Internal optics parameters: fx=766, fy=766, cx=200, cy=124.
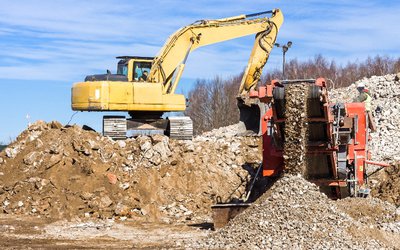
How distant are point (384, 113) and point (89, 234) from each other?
1347 centimetres

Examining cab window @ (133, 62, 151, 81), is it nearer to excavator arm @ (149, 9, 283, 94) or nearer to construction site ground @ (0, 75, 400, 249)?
excavator arm @ (149, 9, 283, 94)

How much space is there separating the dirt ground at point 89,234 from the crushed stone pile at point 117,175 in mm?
720

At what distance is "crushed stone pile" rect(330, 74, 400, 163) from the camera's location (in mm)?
21545

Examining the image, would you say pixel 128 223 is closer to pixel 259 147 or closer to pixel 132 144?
pixel 132 144

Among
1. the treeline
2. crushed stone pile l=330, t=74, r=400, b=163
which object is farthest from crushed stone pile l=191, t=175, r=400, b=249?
the treeline

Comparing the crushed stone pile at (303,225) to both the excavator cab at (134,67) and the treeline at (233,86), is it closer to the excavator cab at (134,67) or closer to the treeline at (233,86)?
the excavator cab at (134,67)

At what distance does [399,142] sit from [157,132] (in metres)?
7.01

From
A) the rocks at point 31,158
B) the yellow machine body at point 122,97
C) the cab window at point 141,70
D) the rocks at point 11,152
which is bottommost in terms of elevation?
the rocks at point 31,158

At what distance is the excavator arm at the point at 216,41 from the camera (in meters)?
21.8

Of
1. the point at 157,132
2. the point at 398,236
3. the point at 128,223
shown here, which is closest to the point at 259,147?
the point at 157,132

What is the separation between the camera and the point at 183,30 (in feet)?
72.2

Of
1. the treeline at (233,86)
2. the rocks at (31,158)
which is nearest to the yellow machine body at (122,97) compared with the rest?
the rocks at (31,158)

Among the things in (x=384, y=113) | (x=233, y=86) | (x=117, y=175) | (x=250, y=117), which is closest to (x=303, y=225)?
(x=117, y=175)

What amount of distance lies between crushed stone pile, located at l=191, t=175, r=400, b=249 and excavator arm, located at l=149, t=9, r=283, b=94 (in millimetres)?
9286
